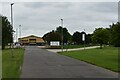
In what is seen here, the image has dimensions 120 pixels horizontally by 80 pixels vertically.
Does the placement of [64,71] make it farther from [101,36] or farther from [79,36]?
[79,36]

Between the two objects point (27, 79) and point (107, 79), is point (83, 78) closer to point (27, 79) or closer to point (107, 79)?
point (107, 79)

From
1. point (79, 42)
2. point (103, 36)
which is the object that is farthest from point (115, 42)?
point (79, 42)

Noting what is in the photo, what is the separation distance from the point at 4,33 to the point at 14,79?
6031cm

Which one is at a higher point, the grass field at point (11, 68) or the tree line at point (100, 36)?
the tree line at point (100, 36)

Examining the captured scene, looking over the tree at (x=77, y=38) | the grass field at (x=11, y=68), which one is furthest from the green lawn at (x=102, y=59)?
the tree at (x=77, y=38)

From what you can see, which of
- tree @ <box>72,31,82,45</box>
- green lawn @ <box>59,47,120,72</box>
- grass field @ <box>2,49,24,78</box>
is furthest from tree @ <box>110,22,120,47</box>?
tree @ <box>72,31,82,45</box>

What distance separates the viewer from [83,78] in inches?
689

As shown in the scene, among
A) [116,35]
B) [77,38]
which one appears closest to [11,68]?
[116,35]

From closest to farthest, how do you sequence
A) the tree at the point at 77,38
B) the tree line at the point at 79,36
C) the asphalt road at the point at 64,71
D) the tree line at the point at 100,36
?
the asphalt road at the point at 64,71, the tree line at the point at 100,36, the tree line at the point at 79,36, the tree at the point at 77,38

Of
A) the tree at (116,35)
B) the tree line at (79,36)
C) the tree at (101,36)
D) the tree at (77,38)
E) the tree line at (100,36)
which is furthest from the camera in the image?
the tree at (77,38)

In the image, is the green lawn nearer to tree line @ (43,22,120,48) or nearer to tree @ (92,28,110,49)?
tree line @ (43,22,120,48)

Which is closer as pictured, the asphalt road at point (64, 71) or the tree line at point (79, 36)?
the asphalt road at point (64, 71)

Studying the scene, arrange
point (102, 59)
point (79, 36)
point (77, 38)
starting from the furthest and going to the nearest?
point (77, 38)
point (79, 36)
point (102, 59)

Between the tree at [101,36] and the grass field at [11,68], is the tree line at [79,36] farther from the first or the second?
the grass field at [11,68]
